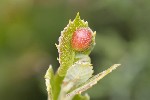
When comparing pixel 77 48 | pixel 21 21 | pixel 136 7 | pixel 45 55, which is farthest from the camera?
pixel 21 21

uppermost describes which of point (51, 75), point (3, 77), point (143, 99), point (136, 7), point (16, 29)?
point (16, 29)

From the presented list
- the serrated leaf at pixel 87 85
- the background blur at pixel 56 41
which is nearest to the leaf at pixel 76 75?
the serrated leaf at pixel 87 85

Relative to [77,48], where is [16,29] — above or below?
above

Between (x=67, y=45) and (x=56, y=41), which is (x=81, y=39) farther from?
(x=56, y=41)

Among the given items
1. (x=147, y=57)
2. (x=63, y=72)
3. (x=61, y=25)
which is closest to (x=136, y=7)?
(x=147, y=57)

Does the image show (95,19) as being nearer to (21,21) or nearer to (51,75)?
(21,21)

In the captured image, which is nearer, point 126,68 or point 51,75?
point 51,75

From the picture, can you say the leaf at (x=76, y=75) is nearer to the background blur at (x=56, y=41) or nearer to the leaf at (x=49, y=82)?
the leaf at (x=49, y=82)

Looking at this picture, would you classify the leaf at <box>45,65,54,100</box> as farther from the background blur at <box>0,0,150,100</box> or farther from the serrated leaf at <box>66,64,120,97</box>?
the background blur at <box>0,0,150,100</box>
